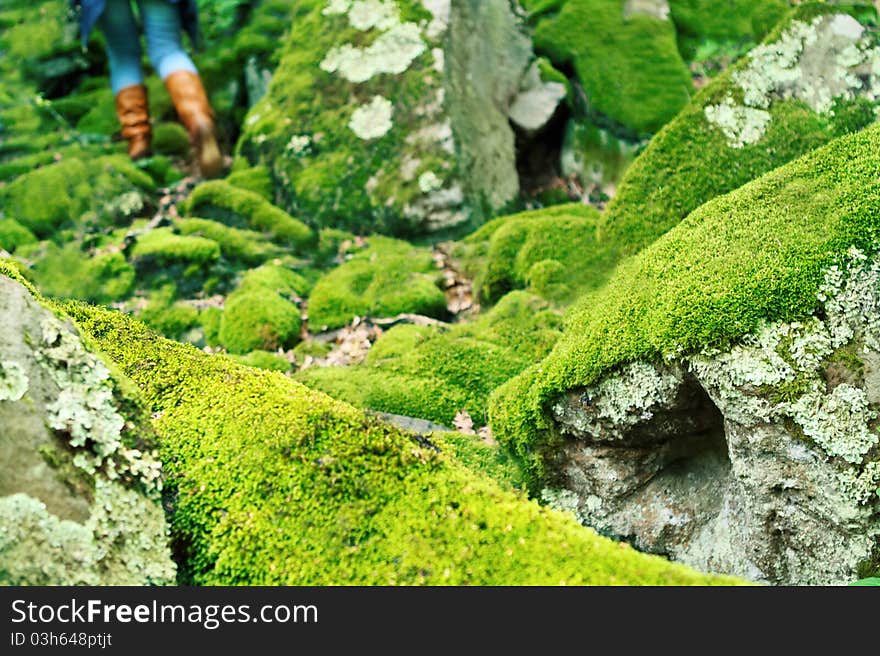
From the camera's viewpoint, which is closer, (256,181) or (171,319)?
(171,319)

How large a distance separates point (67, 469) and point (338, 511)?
1117 mm

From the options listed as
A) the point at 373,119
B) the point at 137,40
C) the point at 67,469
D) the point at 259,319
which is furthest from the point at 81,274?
the point at 67,469

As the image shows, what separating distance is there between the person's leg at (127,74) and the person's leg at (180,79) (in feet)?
0.88

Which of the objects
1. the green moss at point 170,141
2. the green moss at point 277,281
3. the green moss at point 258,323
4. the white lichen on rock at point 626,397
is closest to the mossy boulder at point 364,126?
the green moss at point 277,281

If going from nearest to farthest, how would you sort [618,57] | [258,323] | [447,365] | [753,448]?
1. [753,448]
2. [447,365]
3. [258,323]
4. [618,57]

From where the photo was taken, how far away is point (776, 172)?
4.91 m

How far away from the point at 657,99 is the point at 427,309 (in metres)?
4.80

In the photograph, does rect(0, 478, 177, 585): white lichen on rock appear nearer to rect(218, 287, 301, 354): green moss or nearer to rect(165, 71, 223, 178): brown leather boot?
rect(218, 287, 301, 354): green moss

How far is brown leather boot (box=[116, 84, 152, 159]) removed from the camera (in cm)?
1088

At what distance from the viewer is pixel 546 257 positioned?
7.29 meters

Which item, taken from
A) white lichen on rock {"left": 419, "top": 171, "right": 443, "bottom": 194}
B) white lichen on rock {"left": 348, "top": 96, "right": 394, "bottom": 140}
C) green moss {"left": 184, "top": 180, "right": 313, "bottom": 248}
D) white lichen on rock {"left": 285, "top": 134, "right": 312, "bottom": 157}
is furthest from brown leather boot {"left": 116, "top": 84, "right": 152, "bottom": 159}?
white lichen on rock {"left": 419, "top": 171, "right": 443, "bottom": 194}

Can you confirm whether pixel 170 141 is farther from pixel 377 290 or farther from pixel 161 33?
pixel 377 290
